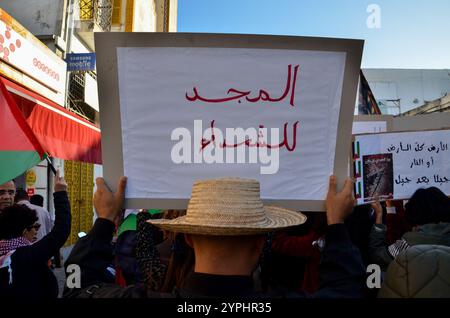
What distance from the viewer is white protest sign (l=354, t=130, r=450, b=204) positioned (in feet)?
8.07

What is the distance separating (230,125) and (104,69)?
0.67 m

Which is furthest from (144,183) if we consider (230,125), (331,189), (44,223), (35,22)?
(35,22)

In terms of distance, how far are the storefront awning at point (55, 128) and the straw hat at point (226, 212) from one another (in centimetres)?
387

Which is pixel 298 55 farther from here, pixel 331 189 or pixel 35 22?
pixel 35 22

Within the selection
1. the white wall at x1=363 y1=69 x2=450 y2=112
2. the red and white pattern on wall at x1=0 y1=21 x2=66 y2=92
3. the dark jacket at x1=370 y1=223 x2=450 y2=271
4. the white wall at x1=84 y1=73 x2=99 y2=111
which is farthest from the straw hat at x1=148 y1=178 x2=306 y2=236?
the white wall at x1=363 y1=69 x2=450 y2=112

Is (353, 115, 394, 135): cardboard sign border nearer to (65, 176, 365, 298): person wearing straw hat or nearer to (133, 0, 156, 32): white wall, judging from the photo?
(65, 176, 365, 298): person wearing straw hat

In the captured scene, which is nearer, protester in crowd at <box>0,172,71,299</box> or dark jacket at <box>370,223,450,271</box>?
dark jacket at <box>370,223,450,271</box>

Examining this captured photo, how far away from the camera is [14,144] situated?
3119mm

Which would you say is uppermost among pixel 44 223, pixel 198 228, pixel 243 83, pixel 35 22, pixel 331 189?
pixel 35 22

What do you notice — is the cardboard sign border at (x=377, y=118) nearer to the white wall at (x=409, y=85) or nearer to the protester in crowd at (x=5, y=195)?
the protester in crowd at (x=5, y=195)

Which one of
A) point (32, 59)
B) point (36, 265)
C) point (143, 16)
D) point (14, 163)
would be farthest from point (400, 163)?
point (143, 16)

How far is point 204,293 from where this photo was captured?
1382 millimetres

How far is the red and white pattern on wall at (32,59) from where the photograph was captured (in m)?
7.30

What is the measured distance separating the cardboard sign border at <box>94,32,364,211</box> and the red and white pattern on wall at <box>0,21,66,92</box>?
6.32 metres
